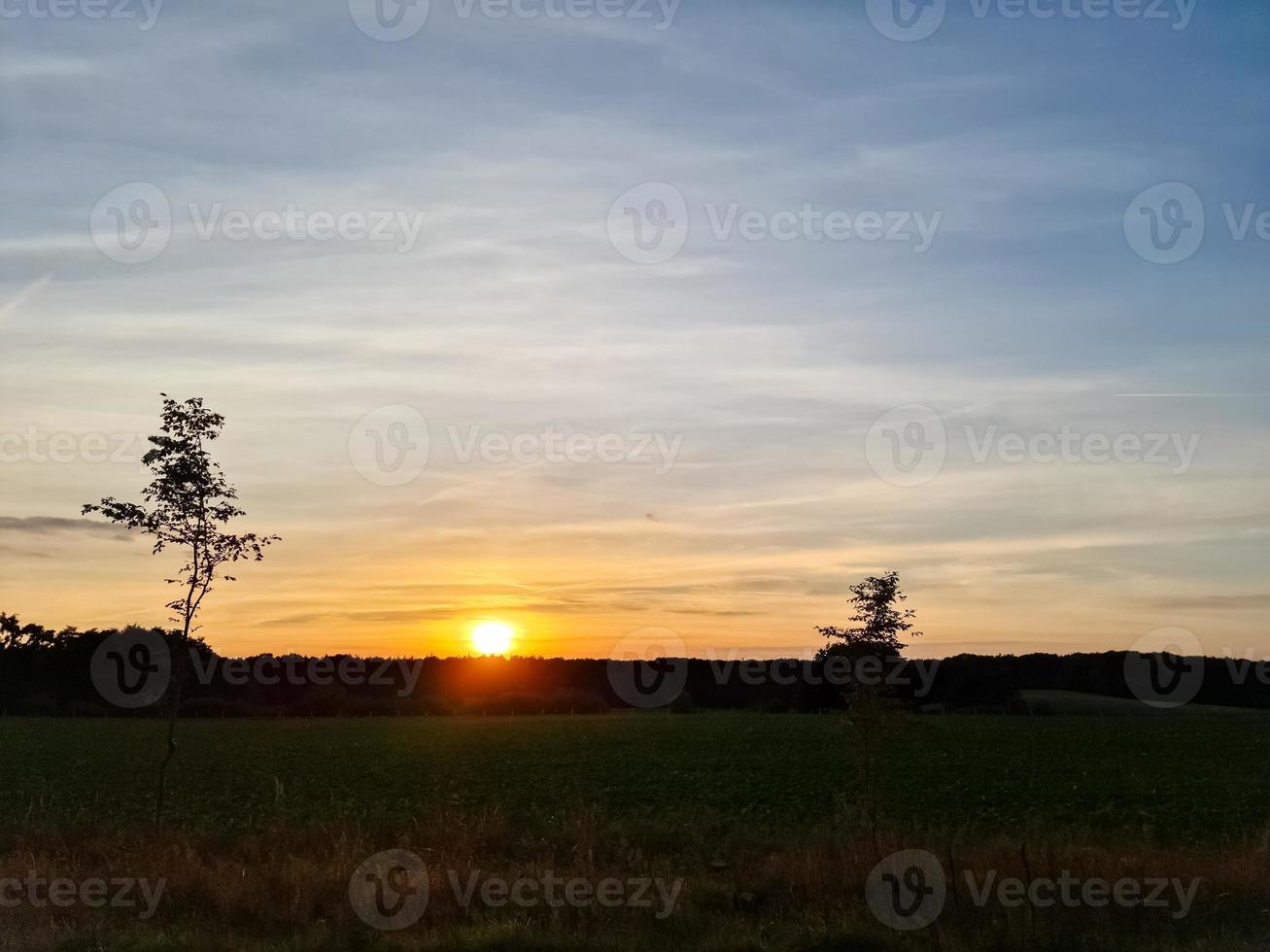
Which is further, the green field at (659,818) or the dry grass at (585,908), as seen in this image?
the green field at (659,818)

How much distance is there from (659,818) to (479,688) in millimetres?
107682

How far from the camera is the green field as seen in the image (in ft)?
36.0

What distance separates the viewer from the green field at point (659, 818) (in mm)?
10977

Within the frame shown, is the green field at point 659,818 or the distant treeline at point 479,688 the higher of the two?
the distant treeline at point 479,688

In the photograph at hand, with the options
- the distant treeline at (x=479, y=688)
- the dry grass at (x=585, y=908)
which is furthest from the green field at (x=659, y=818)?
the distant treeline at (x=479, y=688)

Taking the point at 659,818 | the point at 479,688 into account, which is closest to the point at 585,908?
the point at 659,818

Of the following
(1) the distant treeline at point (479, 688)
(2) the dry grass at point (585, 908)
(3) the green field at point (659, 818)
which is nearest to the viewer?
(2) the dry grass at point (585, 908)

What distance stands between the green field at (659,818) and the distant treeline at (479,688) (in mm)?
31291

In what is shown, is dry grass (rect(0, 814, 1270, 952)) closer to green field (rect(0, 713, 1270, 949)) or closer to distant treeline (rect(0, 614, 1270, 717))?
green field (rect(0, 713, 1270, 949))

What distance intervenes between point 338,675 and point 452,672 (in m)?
28.8

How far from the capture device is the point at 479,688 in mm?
128375

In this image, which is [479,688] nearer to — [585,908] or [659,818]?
[659,818]

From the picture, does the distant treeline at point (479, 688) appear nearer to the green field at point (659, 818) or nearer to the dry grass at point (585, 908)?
the green field at point (659, 818)

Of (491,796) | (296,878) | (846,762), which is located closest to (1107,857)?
(296,878)
